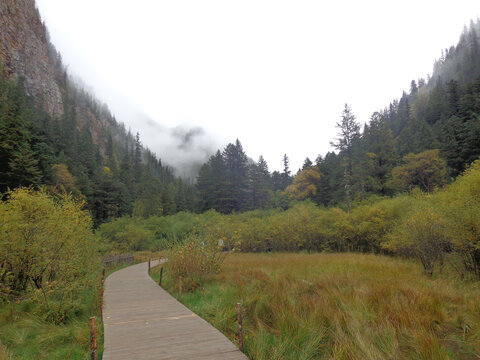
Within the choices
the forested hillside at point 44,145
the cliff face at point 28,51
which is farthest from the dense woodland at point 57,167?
the cliff face at point 28,51

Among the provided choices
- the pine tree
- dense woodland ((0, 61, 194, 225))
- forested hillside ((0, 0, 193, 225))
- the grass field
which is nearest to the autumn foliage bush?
the grass field

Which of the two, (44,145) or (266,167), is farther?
(266,167)

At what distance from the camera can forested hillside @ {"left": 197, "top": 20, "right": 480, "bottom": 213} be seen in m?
32.2

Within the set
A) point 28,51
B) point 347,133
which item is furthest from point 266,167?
point 28,51

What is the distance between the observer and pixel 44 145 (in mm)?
39781

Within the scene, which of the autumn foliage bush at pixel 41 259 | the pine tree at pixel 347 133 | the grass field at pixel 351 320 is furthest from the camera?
the pine tree at pixel 347 133

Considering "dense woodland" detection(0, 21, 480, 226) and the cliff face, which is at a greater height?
the cliff face

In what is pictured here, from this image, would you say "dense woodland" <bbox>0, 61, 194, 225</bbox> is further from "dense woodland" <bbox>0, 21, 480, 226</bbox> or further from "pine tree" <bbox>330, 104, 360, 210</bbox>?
"pine tree" <bbox>330, 104, 360, 210</bbox>

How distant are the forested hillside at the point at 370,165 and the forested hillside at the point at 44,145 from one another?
13823 mm

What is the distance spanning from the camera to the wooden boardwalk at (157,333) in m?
4.65

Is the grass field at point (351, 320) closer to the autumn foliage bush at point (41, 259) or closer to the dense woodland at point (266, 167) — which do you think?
the autumn foliage bush at point (41, 259)

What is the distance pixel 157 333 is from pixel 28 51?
98.2 meters

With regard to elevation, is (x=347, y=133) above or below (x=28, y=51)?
below

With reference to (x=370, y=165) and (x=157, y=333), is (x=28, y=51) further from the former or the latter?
(x=157, y=333)
